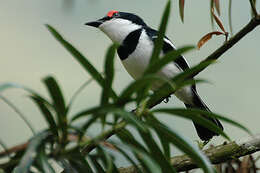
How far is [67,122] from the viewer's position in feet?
2.57

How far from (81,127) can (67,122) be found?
3 cm

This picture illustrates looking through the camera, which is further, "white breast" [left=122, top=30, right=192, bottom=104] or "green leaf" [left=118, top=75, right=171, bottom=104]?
"white breast" [left=122, top=30, right=192, bottom=104]

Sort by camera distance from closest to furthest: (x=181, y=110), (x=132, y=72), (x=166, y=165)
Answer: (x=181, y=110) → (x=166, y=165) → (x=132, y=72)

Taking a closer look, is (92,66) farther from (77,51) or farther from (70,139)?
(70,139)

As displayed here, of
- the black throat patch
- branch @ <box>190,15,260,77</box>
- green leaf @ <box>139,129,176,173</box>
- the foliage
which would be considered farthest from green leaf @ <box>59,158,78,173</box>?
the black throat patch

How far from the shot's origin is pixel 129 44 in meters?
2.07

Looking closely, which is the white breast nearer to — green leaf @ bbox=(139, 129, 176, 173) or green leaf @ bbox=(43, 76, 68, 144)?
green leaf @ bbox=(139, 129, 176, 173)

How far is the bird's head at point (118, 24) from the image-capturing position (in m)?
2.15

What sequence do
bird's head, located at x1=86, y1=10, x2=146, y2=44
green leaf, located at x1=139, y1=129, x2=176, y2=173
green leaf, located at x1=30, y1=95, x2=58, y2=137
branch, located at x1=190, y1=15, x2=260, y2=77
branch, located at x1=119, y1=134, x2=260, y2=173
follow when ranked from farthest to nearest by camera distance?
1. bird's head, located at x1=86, y1=10, x2=146, y2=44
2. branch, located at x1=119, y1=134, x2=260, y2=173
3. branch, located at x1=190, y1=15, x2=260, y2=77
4. green leaf, located at x1=139, y1=129, x2=176, y2=173
5. green leaf, located at x1=30, y1=95, x2=58, y2=137

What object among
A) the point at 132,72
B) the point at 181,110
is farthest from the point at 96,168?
the point at 132,72

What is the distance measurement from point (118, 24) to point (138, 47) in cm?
25

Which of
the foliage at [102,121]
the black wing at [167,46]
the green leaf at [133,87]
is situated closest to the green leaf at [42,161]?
the foliage at [102,121]

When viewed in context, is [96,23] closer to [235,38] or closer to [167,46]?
[167,46]

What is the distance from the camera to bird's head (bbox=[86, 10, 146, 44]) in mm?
2154
